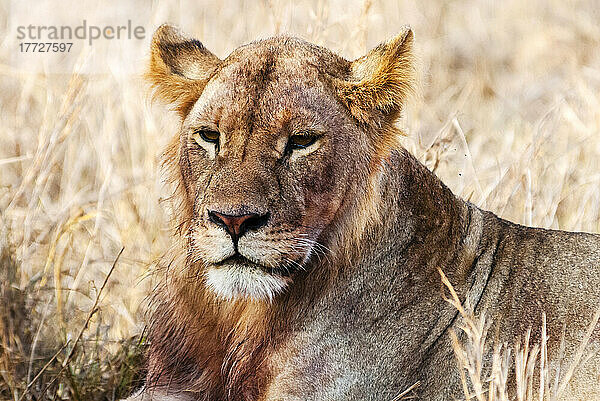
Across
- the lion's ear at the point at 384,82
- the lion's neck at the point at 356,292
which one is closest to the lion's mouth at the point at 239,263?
the lion's neck at the point at 356,292

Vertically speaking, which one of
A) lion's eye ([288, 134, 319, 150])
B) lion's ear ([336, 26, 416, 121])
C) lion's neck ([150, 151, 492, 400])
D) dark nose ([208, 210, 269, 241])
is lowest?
lion's neck ([150, 151, 492, 400])

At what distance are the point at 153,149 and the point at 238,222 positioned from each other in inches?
124

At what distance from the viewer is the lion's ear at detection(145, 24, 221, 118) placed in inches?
147

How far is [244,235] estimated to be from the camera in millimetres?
3189

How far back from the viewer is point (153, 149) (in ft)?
20.4

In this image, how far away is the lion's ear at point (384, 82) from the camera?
3.53 meters

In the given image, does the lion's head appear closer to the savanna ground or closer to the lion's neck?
the lion's neck

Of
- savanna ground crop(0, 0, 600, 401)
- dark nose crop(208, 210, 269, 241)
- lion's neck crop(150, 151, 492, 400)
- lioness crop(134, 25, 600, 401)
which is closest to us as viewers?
dark nose crop(208, 210, 269, 241)

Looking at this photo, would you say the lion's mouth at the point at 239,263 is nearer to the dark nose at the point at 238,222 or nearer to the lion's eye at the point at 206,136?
the dark nose at the point at 238,222

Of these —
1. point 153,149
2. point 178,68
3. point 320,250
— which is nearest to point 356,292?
point 320,250

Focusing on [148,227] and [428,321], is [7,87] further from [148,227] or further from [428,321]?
[428,321]

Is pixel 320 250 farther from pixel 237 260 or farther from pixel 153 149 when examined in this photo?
pixel 153 149

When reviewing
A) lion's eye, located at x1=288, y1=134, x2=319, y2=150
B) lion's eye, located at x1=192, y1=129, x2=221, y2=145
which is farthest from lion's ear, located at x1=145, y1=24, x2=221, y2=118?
lion's eye, located at x1=288, y1=134, x2=319, y2=150

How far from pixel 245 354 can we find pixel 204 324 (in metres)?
0.25
